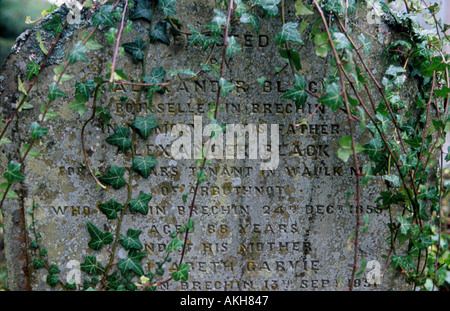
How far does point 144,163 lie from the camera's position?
1843 millimetres

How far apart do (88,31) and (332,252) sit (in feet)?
5.71

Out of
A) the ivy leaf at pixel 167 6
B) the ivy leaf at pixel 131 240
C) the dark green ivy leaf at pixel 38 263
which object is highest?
the ivy leaf at pixel 167 6

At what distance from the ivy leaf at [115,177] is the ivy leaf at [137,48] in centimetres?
57

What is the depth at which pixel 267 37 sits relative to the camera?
1.80 meters

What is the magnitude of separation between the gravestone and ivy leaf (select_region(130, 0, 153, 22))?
5cm

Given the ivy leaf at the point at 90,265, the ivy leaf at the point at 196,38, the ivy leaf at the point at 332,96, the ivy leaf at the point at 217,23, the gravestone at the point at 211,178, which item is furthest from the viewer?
the ivy leaf at the point at 90,265

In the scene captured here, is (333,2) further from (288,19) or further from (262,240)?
(262,240)

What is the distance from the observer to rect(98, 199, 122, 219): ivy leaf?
1.86 meters

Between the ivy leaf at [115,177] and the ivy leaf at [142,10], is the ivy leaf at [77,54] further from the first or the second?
the ivy leaf at [115,177]

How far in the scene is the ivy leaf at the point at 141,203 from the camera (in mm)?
1868

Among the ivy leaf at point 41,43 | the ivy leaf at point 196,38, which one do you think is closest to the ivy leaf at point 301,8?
the ivy leaf at point 196,38

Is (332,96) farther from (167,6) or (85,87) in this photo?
(85,87)

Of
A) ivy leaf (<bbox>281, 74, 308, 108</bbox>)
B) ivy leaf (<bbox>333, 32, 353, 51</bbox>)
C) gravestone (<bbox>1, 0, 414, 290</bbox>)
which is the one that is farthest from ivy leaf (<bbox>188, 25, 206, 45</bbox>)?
ivy leaf (<bbox>333, 32, 353, 51</bbox>)

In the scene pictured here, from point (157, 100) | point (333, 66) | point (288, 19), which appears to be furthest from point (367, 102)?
point (157, 100)
